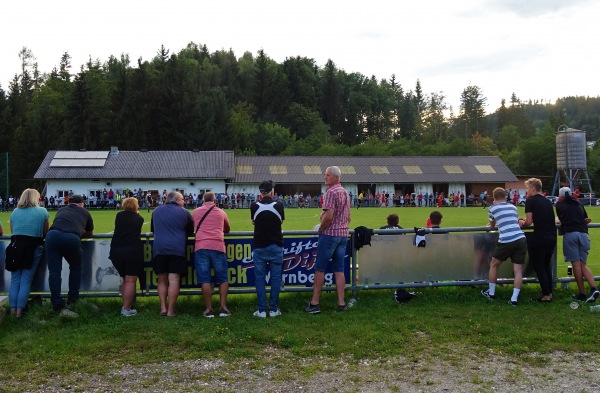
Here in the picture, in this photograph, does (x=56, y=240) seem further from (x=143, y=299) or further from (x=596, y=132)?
(x=596, y=132)

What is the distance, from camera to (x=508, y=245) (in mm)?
8695

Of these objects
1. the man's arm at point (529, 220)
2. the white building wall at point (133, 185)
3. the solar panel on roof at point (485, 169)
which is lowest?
the man's arm at point (529, 220)

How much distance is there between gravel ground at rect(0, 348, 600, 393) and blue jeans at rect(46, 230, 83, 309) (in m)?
2.53

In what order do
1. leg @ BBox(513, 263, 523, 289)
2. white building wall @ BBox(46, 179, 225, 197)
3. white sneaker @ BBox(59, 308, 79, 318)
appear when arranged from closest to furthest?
white sneaker @ BBox(59, 308, 79, 318), leg @ BBox(513, 263, 523, 289), white building wall @ BBox(46, 179, 225, 197)

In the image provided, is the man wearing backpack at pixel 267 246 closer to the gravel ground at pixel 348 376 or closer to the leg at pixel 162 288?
the leg at pixel 162 288

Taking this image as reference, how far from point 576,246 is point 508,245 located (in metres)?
1.19

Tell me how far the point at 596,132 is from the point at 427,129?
191ft

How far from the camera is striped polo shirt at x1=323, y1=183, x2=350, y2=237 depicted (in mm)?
8227

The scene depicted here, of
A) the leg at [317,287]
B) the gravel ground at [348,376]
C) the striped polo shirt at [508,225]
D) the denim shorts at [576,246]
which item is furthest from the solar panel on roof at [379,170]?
the gravel ground at [348,376]

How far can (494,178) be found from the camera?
6281 centimetres

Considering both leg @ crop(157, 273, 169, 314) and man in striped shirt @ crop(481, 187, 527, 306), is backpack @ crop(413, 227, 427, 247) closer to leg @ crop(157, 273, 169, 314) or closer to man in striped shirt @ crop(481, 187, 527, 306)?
man in striped shirt @ crop(481, 187, 527, 306)

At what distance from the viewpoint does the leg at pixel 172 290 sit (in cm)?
808

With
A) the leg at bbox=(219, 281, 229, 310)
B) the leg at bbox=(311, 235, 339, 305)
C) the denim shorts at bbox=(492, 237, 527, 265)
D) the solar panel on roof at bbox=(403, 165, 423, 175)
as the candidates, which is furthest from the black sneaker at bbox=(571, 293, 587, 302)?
the solar panel on roof at bbox=(403, 165, 423, 175)

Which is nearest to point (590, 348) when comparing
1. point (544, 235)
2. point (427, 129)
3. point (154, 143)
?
point (544, 235)
